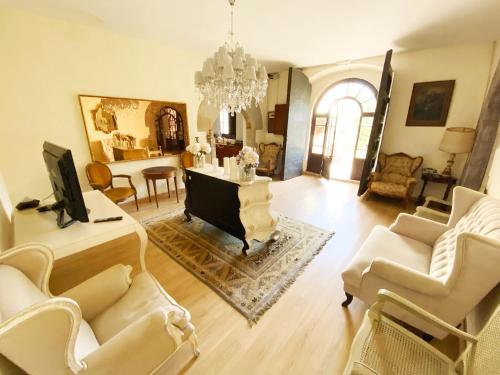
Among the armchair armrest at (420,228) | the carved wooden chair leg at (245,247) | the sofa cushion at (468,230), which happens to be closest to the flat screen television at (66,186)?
the carved wooden chair leg at (245,247)

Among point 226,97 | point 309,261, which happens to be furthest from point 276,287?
point 226,97

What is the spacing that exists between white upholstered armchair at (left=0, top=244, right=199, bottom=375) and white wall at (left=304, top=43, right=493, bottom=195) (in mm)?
4931

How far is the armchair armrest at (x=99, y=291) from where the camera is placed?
1.16 metres

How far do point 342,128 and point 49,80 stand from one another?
228 inches

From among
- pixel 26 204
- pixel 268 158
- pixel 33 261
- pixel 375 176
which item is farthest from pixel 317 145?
pixel 33 261

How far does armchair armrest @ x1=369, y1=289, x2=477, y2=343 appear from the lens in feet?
3.14

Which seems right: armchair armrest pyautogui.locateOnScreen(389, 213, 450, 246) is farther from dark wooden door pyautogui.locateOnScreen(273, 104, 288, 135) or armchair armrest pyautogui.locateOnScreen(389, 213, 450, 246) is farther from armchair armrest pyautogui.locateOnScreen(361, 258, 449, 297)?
dark wooden door pyautogui.locateOnScreen(273, 104, 288, 135)

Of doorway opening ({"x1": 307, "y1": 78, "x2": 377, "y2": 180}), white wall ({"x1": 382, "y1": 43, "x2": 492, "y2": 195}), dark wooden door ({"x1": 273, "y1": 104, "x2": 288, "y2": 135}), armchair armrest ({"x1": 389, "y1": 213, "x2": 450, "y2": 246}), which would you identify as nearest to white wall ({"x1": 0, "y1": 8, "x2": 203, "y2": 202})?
dark wooden door ({"x1": 273, "y1": 104, "x2": 288, "y2": 135})

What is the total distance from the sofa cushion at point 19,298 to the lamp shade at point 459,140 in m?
4.72

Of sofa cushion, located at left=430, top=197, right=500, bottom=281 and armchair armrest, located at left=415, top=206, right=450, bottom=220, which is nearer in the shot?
sofa cushion, located at left=430, top=197, right=500, bottom=281

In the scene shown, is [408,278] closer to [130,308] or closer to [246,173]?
[246,173]

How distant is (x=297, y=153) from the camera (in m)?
5.49

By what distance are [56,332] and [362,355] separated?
4.25ft

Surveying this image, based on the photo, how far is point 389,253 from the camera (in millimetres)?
1730
